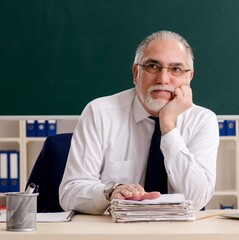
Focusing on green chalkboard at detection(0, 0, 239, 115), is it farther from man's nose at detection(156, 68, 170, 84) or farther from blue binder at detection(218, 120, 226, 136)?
blue binder at detection(218, 120, 226, 136)

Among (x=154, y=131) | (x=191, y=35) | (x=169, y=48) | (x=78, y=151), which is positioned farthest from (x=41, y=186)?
(x=191, y=35)

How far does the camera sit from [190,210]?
6.58 feet

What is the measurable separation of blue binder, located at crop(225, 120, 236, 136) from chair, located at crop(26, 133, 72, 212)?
3.36m

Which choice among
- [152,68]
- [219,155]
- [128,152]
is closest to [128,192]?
[128,152]

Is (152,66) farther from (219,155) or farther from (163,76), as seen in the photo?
(219,155)

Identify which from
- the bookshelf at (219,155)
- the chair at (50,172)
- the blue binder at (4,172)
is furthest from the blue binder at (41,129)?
the chair at (50,172)

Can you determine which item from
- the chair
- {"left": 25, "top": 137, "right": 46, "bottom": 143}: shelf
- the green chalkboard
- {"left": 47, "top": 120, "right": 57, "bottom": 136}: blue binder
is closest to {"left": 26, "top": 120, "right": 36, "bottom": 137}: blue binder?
{"left": 25, "top": 137, "right": 46, "bottom": 143}: shelf

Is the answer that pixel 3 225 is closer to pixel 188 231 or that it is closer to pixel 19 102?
pixel 188 231

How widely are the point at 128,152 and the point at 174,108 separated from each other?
0.26m

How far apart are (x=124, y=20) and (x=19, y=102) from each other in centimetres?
84

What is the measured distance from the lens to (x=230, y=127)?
239 inches

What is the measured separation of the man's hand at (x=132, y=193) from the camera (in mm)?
2064

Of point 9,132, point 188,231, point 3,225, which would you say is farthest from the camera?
point 9,132

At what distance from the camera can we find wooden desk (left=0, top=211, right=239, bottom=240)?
5.72ft
